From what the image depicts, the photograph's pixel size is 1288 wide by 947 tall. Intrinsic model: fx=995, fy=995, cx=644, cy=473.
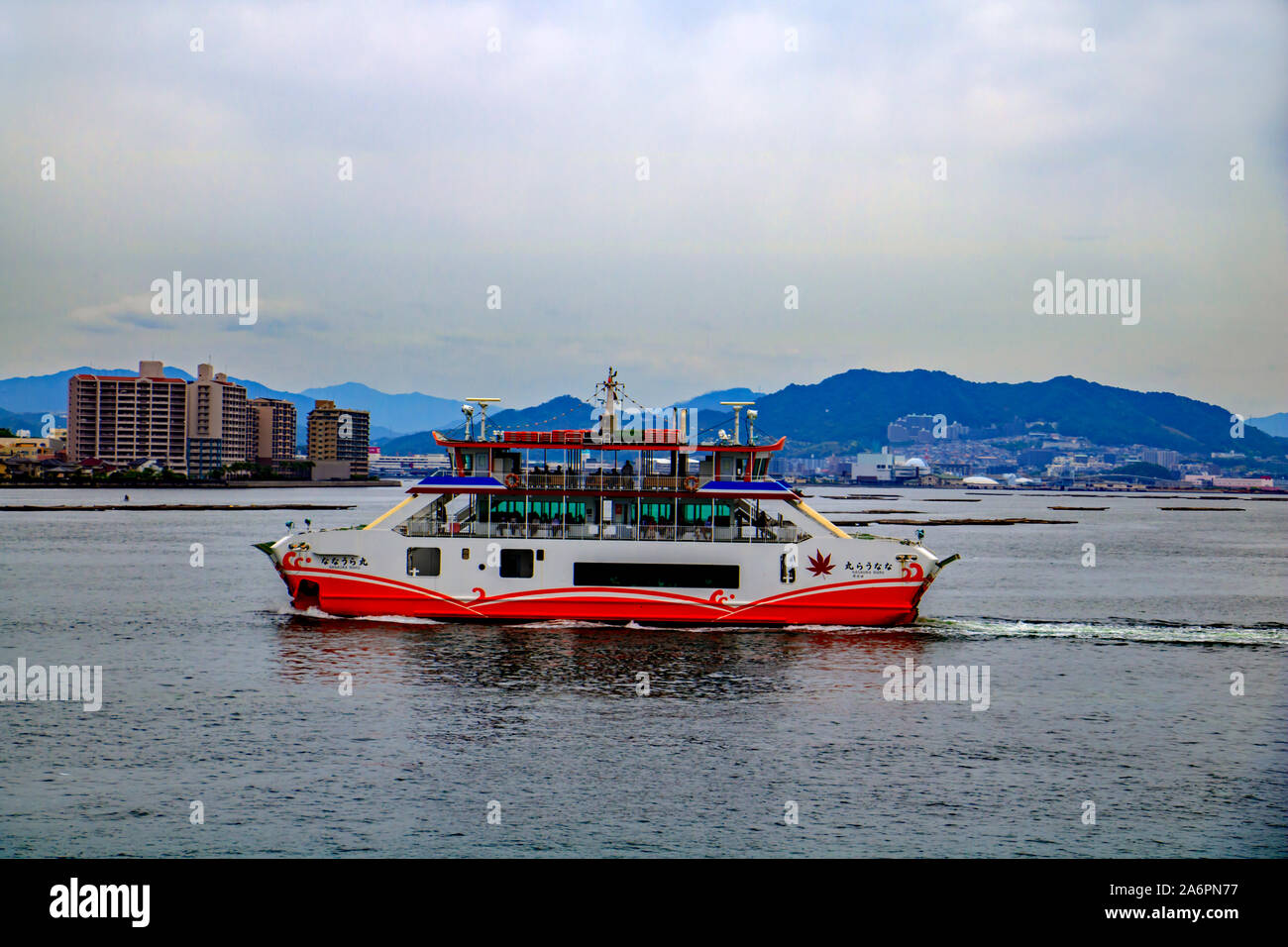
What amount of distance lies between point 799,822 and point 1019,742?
914 cm

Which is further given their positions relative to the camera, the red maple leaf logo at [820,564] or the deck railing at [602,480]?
the deck railing at [602,480]

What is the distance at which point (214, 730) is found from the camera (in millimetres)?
25953

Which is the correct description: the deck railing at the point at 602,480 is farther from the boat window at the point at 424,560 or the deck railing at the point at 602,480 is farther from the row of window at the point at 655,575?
the boat window at the point at 424,560

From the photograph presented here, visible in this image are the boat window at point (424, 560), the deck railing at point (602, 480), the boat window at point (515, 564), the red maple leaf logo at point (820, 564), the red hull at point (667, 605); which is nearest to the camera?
the red maple leaf logo at point (820, 564)

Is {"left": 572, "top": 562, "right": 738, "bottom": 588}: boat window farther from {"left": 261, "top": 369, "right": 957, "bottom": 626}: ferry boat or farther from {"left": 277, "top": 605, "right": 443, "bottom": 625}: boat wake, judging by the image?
{"left": 277, "top": 605, "right": 443, "bottom": 625}: boat wake

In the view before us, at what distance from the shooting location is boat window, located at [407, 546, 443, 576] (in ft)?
129

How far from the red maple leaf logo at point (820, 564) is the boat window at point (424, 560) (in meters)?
14.6

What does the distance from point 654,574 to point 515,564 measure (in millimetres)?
5523

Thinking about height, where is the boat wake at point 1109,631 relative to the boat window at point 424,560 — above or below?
below

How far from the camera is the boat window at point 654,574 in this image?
3878 cm

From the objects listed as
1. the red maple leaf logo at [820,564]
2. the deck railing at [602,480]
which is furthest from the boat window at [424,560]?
the red maple leaf logo at [820,564]
